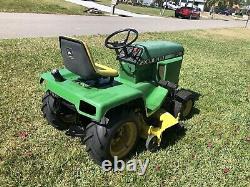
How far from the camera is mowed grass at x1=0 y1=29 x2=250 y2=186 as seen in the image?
3.90m

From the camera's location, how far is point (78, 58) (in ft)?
12.7

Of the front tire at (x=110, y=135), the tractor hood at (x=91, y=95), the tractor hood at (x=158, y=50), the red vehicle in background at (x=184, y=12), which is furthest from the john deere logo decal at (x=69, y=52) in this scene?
the red vehicle in background at (x=184, y=12)

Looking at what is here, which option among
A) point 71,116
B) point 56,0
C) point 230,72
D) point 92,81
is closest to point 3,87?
point 71,116

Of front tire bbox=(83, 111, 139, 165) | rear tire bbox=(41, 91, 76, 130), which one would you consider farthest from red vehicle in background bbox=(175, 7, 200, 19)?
front tire bbox=(83, 111, 139, 165)

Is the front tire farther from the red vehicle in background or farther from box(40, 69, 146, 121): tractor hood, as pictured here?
the red vehicle in background

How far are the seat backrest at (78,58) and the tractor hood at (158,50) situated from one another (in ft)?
3.25

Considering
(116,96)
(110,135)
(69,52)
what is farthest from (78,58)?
(110,135)

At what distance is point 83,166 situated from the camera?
4.05 metres

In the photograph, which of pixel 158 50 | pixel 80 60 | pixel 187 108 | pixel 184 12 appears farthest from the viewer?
pixel 184 12

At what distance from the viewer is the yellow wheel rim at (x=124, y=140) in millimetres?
4117

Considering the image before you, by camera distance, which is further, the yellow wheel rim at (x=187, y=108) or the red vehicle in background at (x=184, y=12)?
the red vehicle in background at (x=184, y=12)

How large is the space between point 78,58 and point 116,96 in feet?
2.19

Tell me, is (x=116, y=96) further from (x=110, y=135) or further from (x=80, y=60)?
(x=80, y=60)

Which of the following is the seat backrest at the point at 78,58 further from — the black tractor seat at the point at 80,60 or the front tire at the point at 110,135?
the front tire at the point at 110,135
